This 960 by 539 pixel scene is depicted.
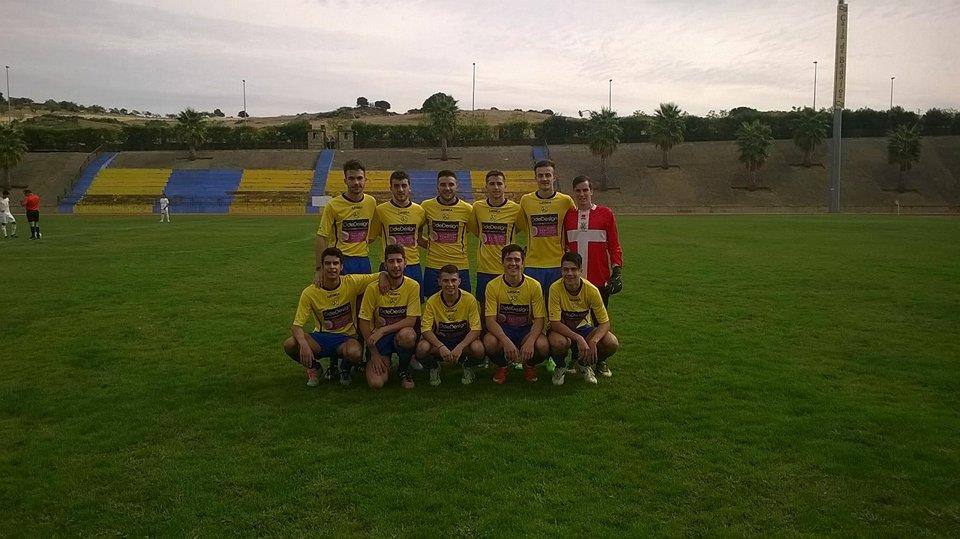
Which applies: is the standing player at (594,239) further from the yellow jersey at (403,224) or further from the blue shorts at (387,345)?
the blue shorts at (387,345)

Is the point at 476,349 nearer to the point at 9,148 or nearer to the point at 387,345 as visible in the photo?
the point at 387,345

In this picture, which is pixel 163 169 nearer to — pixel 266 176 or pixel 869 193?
pixel 266 176

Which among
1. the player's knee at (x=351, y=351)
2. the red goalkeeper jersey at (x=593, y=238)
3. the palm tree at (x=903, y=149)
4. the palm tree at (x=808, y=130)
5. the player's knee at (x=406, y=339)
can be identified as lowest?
the player's knee at (x=351, y=351)

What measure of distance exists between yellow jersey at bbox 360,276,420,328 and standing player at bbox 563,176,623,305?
182 cm

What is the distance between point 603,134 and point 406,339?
174 ft

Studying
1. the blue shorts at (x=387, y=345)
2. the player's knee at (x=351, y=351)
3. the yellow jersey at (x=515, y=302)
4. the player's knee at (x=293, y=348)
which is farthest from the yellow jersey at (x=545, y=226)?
the player's knee at (x=293, y=348)

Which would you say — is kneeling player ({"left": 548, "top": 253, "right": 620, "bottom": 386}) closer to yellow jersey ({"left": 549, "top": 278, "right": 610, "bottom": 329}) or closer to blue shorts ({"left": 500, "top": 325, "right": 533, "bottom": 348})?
yellow jersey ({"left": 549, "top": 278, "right": 610, "bottom": 329})

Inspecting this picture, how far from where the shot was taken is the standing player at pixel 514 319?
6324 mm

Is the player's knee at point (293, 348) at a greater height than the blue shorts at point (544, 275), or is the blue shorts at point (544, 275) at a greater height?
the blue shorts at point (544, 275)

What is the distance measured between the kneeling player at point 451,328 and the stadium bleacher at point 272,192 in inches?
1638

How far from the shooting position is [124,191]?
51.5 metres

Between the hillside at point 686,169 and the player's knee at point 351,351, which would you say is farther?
the hillside at point 686,169

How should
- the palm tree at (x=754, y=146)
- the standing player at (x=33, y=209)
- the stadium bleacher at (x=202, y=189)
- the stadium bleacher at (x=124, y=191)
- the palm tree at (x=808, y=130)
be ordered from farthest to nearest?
the palm tree at (x=808, y=130) < the palm tree at (x=754, y=146) < the stadium bleacher at (x=202, y=189) < the stadium bleacher at (x=124, y=191) < the standing player at (x=33, y=209)

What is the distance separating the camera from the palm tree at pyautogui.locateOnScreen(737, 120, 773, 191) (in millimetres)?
54125
